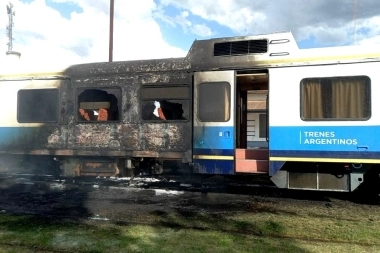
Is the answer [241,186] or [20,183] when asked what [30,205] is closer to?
[20,183]

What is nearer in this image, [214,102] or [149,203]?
[149,203]

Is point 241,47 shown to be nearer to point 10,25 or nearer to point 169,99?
point 169,99

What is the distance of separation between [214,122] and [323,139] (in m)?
2.31

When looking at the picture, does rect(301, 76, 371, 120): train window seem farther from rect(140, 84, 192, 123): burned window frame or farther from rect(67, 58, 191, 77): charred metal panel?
Result: rect(67, 58, 191, 77): charred metal panel

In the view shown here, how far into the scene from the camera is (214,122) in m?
7.93

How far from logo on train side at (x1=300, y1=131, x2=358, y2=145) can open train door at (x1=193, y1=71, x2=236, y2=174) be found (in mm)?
1503

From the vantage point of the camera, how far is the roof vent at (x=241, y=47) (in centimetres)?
780

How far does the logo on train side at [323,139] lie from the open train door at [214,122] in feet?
4.93

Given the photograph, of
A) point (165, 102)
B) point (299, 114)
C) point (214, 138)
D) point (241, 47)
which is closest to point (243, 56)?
point (241, 47)

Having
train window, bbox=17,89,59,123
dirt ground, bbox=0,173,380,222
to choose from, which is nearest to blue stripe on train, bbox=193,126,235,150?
dirt ground, bbox=0,173,380,222

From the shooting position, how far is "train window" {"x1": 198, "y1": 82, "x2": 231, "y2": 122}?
791 cm

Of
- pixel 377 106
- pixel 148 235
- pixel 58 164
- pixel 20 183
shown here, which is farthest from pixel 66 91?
pixel 377 106

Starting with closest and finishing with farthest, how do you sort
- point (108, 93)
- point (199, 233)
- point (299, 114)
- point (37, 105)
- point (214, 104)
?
point (199, 233) < point (299, 114) < point (214, 104) < point (108, 93) < point (37, 105)

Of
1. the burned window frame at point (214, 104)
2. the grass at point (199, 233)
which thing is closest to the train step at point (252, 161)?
the burned window frame at point (214, 104)
